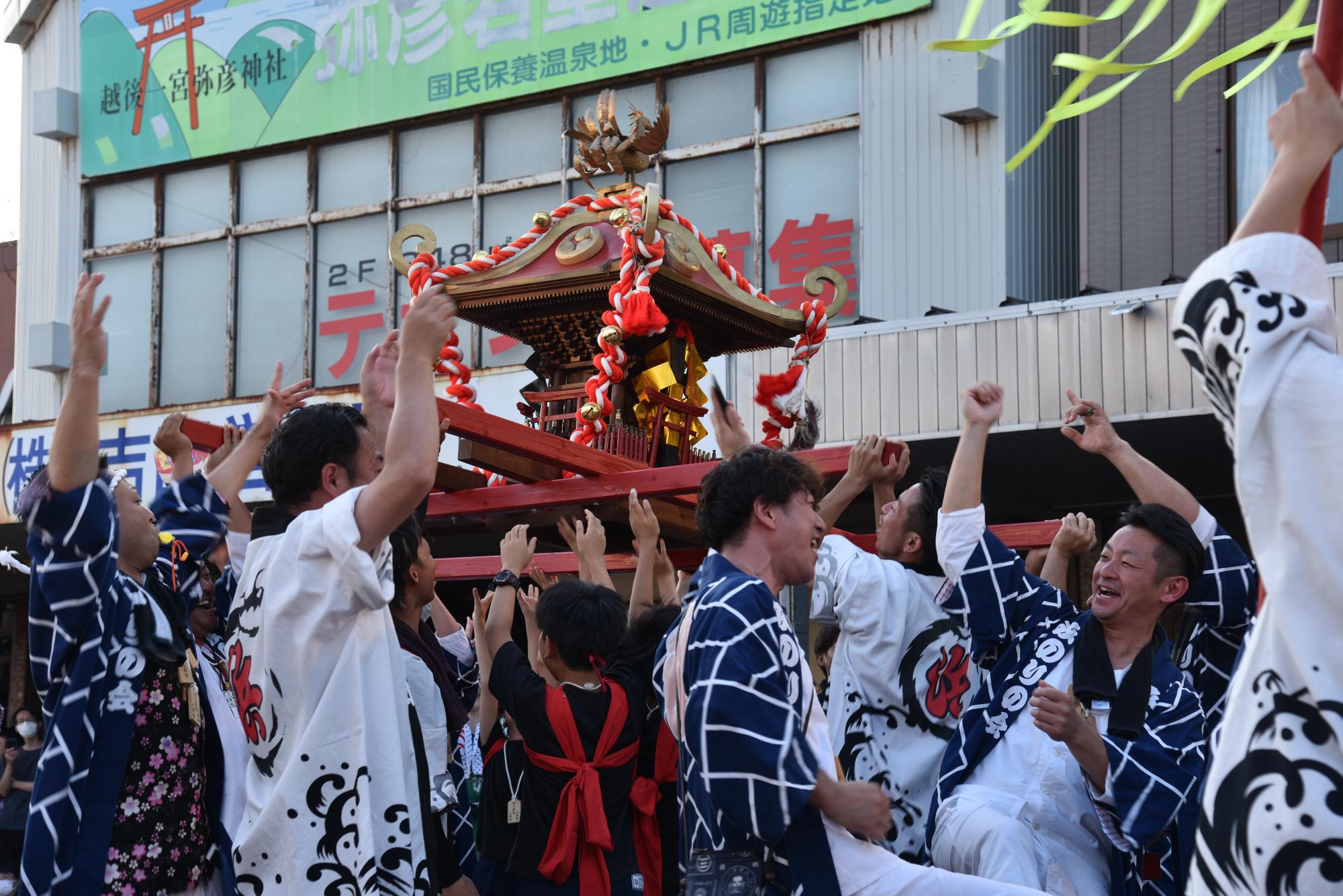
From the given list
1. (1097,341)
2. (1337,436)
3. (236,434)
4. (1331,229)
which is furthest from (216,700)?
(1331,229)

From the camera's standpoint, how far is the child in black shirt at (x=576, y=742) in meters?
4.80

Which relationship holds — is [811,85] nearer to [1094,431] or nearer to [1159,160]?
[1159,160]

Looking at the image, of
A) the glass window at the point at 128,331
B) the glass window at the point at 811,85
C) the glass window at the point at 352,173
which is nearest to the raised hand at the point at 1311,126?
the glass window at the point at 811,85

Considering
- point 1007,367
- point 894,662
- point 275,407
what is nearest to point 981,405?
point 894,662

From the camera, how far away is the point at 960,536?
14.2 ft

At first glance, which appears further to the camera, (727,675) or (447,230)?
(447,230)

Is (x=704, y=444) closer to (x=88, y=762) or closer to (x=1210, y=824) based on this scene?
(x=88, y=762)

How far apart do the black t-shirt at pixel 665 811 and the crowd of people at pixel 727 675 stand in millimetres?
25

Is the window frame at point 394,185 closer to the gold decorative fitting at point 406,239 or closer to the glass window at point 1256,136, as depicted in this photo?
the glass window at point 1256,136

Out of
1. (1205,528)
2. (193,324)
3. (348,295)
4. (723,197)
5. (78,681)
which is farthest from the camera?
(193,324)

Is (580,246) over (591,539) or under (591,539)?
over

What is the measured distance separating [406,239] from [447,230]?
8.71m

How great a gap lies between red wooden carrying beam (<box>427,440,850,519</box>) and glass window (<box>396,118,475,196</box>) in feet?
32.5

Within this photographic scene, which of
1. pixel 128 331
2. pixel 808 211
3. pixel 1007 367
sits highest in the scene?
pixel 808 211
